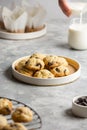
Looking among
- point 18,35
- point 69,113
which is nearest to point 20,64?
point 69,113

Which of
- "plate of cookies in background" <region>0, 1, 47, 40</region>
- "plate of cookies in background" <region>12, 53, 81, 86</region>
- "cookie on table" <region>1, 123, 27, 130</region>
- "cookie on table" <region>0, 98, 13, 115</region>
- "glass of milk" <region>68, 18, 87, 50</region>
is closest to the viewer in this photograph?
"cookie on table" <region>1, 123, 27, 130</region>

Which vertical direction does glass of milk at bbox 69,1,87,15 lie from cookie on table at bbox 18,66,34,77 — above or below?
above

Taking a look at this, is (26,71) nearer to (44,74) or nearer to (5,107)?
(44,74)

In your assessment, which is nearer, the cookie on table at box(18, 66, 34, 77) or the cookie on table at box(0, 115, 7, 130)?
the cookie on table at box(0, 115, 7, 130)

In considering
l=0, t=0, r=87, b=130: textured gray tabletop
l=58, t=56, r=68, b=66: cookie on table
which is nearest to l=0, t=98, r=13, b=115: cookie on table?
l=0, t=0, r=87, b=130: textured gray tabletop

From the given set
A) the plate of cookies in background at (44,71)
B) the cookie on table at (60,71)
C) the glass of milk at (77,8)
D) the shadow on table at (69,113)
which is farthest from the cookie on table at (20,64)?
the glass of milk at (77,8)

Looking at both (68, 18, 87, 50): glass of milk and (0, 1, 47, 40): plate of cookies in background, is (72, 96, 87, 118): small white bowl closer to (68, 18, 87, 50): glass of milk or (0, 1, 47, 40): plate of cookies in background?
(68, 18, 87, 50): glass of milk
